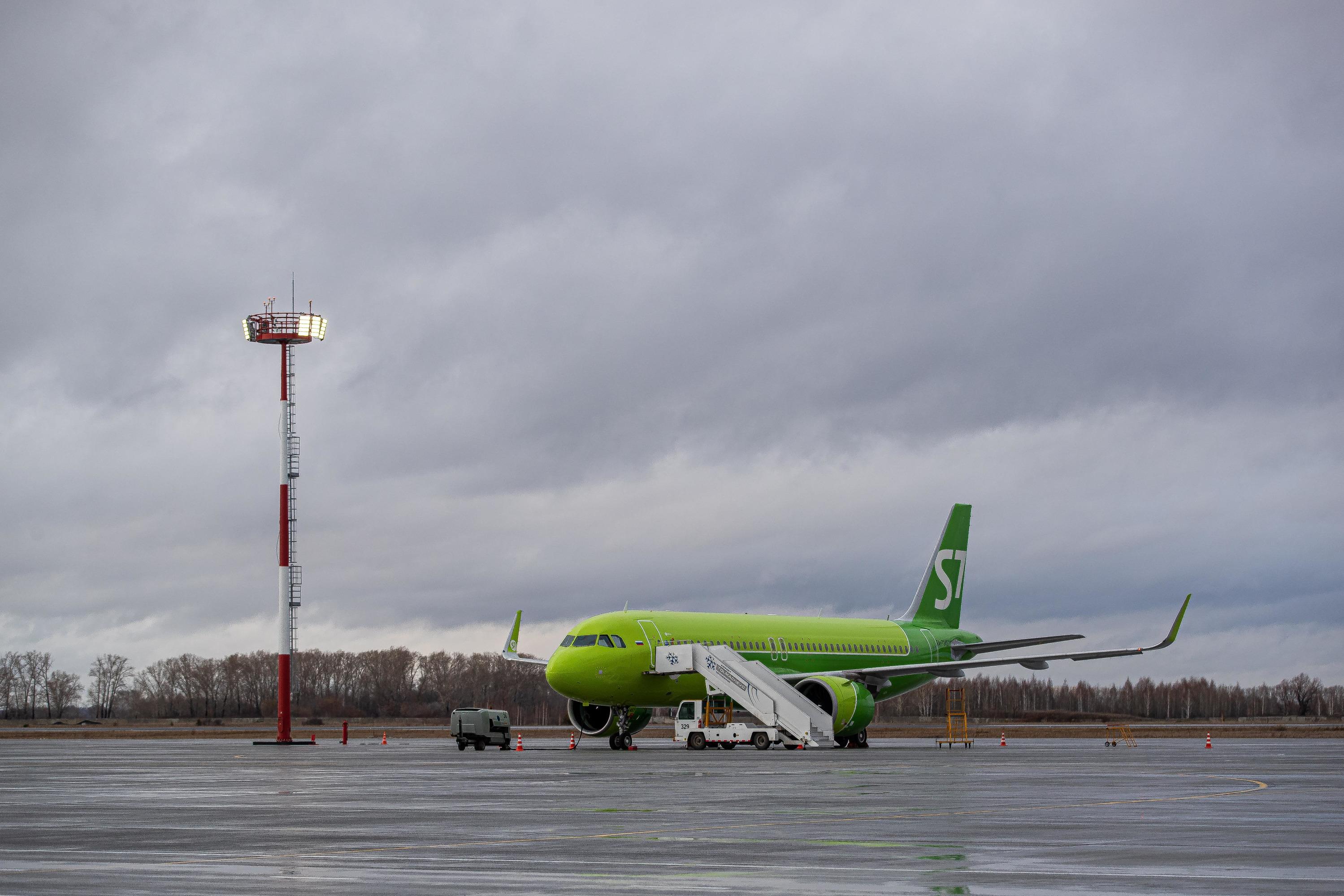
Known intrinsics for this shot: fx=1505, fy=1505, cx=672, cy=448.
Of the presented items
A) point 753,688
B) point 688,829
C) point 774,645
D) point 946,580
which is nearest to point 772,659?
point 774,645

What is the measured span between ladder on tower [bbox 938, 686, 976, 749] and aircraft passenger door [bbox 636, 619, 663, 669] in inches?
414

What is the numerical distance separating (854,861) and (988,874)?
1421mm

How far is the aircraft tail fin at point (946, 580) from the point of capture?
2714 inches

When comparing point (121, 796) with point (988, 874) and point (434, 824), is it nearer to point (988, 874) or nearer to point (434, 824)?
point (434, 824)

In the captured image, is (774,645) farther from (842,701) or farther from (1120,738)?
(1120,738)

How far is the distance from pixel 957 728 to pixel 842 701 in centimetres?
4502

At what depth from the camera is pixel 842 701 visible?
5062 cm

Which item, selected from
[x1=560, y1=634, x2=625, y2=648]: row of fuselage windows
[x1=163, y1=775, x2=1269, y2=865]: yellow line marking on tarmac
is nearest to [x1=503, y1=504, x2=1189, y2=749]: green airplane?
[x1=560, y1=634, x2=625, y2=648]: row of fuselage windows

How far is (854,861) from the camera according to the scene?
12.8m

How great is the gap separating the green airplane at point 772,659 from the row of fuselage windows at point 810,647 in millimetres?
43

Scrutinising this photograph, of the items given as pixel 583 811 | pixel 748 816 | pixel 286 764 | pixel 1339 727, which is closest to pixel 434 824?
pixel 583 811

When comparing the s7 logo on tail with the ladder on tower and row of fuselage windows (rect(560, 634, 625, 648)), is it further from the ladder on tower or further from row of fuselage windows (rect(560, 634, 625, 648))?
row of fuselage windows (rect(560, 634, 625, 648))

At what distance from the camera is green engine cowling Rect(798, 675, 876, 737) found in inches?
1992

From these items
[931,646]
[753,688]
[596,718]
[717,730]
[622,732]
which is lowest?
[622,732]
